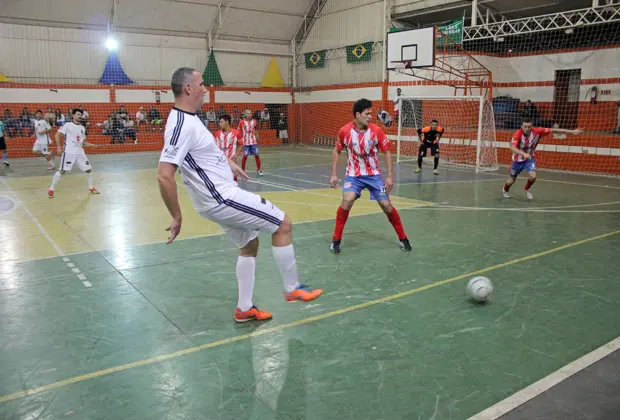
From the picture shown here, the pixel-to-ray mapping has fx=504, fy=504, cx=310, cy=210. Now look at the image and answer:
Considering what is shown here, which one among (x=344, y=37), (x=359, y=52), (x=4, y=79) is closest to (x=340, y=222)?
(x=359, y=52)

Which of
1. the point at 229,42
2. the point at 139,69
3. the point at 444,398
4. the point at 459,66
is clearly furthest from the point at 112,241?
the point at 229,42

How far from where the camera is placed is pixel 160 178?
3.87 m

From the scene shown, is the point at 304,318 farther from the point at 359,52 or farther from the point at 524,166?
the point at 359,52

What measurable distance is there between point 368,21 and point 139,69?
1323 centimetres

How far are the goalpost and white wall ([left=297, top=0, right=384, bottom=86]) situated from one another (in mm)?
2656

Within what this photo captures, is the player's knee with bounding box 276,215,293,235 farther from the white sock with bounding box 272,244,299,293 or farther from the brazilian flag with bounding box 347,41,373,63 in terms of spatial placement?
the brazilian flag with bounding box 347,41,373,63

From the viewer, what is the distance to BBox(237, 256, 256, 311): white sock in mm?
4766

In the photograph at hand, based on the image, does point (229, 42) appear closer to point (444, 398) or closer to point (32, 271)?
point (32, 271)

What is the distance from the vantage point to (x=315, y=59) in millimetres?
32312

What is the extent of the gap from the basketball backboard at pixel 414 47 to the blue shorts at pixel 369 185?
1190cm

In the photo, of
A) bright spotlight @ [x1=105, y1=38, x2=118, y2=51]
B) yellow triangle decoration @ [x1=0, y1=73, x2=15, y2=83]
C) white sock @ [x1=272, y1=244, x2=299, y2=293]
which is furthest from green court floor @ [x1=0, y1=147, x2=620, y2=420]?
bright spotlight @ [x1=105, y1=38, x2=118, y2=51]

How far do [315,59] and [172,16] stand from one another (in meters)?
9.04

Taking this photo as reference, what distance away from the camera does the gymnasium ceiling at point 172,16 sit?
25375 mm

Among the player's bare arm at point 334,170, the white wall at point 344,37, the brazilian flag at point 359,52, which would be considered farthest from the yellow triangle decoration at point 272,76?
the player's bare arm at point 334,170
